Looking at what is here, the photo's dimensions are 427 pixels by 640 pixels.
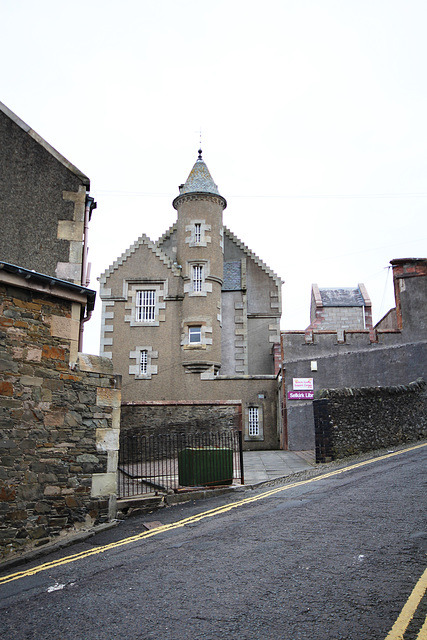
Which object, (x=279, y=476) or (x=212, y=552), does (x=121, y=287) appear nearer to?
(x=279, y=476)

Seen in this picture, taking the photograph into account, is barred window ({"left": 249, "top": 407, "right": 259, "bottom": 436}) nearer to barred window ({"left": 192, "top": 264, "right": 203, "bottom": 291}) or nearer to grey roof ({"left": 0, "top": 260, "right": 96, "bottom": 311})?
barred window ({"left": 192, "top": 264, "right": 203, "bottom": 291})

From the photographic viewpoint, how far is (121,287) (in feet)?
91.2

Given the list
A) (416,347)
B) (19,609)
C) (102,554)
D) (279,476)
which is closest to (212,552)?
(102,554)

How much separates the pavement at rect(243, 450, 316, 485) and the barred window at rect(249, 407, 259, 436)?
4.40 metres

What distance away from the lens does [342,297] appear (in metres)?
33.1

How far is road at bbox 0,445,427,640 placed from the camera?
4973 millimetres

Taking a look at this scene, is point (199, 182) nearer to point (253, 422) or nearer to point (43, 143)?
point (253, 422)

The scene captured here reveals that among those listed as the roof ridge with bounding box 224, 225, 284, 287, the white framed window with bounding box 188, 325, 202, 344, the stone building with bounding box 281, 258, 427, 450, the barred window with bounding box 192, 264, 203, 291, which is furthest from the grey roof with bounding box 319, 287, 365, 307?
the stone building with bounding box 281, 258, 427, 450

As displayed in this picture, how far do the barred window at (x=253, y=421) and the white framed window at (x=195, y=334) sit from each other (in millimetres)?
4594

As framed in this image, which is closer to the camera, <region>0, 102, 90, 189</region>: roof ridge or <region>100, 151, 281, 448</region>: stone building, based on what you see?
<region>0, 102, 90, 189</region>: roof ridge

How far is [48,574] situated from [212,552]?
2.32 meters

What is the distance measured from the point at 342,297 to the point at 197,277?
10583 mm

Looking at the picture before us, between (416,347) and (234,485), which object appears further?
(416,347)

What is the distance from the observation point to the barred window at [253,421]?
23.9 m
